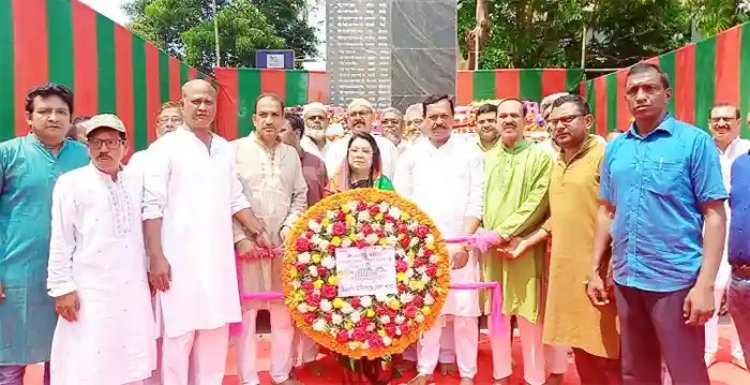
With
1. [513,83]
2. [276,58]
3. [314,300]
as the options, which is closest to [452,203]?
[314,300]

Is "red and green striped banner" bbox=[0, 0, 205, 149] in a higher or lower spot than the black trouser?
higher

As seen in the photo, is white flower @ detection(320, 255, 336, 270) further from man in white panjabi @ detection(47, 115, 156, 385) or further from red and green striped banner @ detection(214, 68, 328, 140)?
red and green striped banner @ detection(214, 68, 328, 140)

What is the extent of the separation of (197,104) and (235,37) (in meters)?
20.6

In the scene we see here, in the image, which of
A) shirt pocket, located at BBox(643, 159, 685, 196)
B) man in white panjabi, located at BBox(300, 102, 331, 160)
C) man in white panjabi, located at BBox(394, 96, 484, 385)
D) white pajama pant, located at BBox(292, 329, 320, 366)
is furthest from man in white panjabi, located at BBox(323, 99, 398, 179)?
→ shirt pocket, located at BBox(643, 159, 685, 196)

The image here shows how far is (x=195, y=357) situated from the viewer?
11.2ft

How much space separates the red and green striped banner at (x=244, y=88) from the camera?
37.2ft

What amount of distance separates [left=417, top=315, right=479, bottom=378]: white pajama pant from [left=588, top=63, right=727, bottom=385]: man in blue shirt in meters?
1.30

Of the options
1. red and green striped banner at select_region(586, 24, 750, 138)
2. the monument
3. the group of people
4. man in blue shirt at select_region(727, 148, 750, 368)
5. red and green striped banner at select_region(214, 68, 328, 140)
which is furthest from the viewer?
red and green striped banner at select_region(214, 68, 328, 140)

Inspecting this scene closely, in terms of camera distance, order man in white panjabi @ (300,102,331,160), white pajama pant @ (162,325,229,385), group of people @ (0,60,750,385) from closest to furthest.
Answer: group of people @ (0,60,750,385) < white pajama pant @ (162,325,229,385) < man in white panjabi @ (300,102,331,160)

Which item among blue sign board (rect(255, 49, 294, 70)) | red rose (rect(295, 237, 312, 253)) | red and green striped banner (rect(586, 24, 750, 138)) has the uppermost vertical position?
blue sign board (rect(255, 49, 294, 70))

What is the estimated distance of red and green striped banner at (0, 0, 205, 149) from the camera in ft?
15.0

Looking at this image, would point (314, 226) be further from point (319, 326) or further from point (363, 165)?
point (363, 165)

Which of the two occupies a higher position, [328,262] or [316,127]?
[316,127]

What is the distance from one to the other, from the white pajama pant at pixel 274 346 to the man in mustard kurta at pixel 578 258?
1.47m
